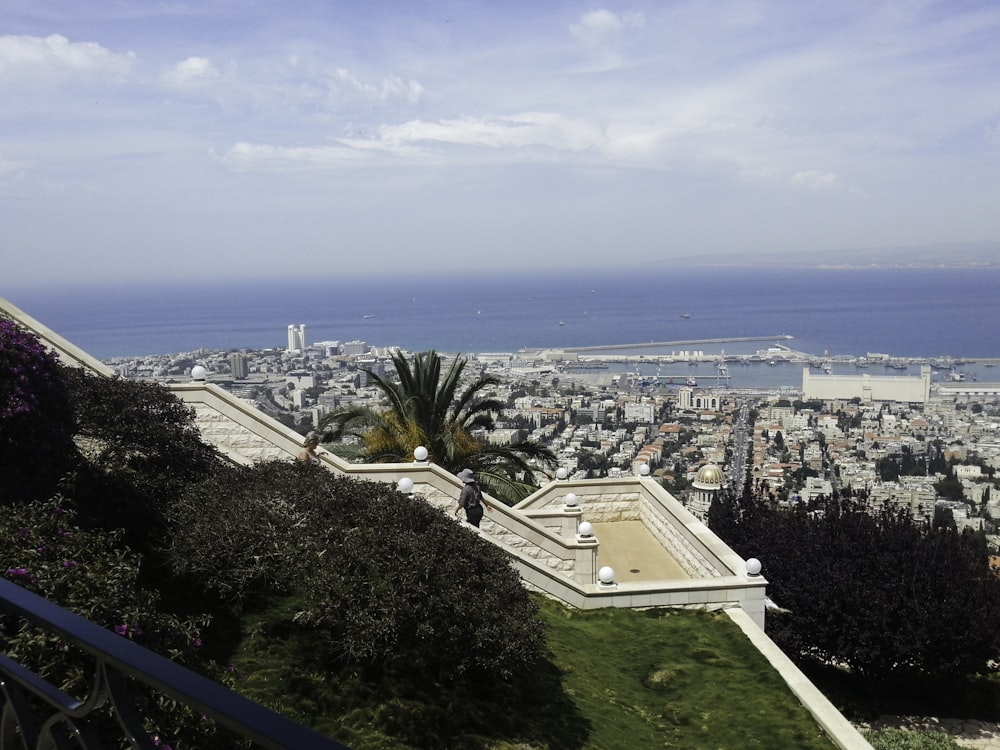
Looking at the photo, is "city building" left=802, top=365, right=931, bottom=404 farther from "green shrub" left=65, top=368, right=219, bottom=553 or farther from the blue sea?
"green shrub" left=65, top=368, right=219, bottom=553

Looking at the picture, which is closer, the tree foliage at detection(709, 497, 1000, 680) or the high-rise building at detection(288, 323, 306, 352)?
the tree foliage at detection(709, 497, 1000, 680)

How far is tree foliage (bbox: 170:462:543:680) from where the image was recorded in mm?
6332

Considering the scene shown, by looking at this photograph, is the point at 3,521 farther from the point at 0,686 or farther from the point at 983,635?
the point at 983,635

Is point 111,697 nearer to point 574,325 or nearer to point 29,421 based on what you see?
point 29,421

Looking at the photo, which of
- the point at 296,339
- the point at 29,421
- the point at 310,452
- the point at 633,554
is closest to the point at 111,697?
the point at 29,421

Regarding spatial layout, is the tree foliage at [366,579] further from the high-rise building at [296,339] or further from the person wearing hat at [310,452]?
the high-rise building at [296,339]

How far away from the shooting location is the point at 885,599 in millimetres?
11734

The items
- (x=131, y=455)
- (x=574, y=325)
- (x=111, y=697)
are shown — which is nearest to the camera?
(x=111, y=697)

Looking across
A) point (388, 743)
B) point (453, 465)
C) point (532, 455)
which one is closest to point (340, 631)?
point (388, 743)

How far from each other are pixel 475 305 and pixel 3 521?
624ft

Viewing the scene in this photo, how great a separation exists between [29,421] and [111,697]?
616 cm

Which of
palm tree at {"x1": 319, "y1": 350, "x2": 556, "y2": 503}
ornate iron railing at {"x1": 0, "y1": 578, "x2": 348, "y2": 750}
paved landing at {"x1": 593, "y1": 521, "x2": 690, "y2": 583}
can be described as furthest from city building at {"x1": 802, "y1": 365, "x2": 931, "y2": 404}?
ornate iron railing at {"x1": 0, "y1": 578, "x2": 348, "y2": 750}

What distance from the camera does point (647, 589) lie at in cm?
1021

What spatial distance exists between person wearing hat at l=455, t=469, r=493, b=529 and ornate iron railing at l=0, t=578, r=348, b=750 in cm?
858
